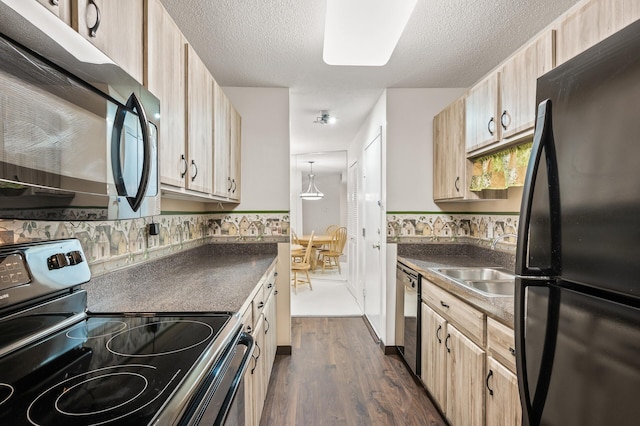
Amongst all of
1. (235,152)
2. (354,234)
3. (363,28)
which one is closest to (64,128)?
(363,28)

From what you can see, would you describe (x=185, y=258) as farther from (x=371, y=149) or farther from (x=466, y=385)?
(x=371, y=149)

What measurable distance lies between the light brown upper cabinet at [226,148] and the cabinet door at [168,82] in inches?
21.6

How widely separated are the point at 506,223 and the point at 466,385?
1.23 metres

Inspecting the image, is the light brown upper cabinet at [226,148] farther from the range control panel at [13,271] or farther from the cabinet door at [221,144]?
the range control panel at [13,271]

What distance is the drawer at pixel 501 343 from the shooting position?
4.14 feet

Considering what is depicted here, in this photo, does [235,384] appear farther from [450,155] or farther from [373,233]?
[373,233]

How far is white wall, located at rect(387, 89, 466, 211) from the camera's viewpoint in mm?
2885

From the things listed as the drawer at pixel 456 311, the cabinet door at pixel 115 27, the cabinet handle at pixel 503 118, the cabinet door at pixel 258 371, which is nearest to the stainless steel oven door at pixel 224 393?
the cabinet door at pixel 258 371

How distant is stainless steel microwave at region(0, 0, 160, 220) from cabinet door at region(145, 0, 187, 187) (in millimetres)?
357

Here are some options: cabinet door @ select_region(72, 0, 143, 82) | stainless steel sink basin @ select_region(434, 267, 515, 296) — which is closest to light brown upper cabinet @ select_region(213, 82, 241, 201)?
cabinet door @ select_region(72, 0, 143, 82)

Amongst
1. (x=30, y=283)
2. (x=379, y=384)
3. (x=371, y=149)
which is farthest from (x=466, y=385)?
(x=371, y=149)

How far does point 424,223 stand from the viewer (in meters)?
2.90

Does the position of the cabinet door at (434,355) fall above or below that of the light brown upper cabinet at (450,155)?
below

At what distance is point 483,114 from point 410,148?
845 mm
